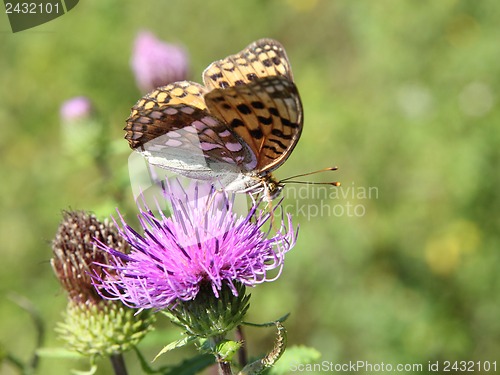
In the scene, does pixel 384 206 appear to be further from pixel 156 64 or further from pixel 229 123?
pixel 229 123

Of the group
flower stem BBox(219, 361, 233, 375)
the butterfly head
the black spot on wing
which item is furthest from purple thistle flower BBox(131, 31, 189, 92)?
flower stem BBox(219, 361, 233, 375)

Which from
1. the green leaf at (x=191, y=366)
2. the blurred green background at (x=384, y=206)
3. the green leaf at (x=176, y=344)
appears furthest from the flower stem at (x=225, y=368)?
the blurred green background at (x=384, y=206)

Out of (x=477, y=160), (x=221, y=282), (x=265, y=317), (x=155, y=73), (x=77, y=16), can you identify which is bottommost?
(x=265, y=317)

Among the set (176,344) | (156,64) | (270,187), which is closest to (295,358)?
(176,344)

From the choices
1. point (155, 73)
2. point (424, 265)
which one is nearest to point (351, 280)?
point (424, 265)

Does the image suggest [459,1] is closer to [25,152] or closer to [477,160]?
[477,160]

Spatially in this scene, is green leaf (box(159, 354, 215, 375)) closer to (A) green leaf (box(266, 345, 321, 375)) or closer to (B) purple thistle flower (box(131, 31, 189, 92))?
(A) green leaf (box(266, 345, 321, 375))

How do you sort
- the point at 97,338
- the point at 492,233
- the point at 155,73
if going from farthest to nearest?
the point at 492,233 → the point at 155,73 → the point at 97,338

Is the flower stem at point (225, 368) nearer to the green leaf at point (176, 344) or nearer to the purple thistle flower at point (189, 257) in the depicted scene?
the green leaf at point (176, 344)
